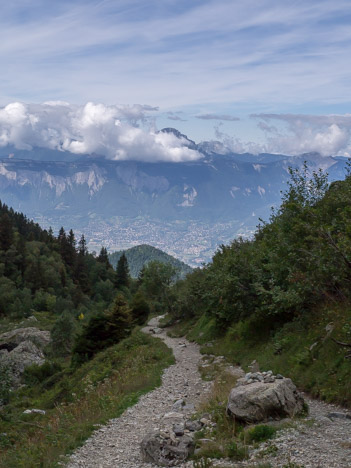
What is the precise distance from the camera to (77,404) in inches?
851

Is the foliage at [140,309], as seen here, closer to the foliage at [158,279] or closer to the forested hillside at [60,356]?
the forested hillside at [60,356]

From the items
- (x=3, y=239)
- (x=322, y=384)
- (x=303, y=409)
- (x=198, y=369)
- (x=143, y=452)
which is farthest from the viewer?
(x=3, y=239)

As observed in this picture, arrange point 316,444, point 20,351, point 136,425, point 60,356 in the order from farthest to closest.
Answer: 1. point 60,356
2. point 20,351
3. point 136,425
4. point 316,444

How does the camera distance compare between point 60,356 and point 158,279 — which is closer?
point 60,356

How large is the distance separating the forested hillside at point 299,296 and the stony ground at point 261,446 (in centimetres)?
256

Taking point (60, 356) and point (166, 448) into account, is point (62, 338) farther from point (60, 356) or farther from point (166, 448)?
point (166, 448)

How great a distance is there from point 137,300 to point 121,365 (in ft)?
141

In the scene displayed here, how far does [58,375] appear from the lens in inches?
1607

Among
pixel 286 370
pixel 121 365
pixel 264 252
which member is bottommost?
pixel 121 365

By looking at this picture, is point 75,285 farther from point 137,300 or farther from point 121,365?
point 121,365

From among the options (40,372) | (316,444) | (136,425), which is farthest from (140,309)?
(316,444)

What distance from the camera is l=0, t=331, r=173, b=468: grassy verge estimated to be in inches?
543

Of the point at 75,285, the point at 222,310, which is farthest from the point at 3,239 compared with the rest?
the point at 222,310

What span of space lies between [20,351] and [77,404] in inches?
1510
